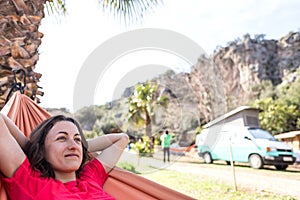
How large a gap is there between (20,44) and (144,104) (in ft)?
13.0

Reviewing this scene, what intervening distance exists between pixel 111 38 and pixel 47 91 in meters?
0.78

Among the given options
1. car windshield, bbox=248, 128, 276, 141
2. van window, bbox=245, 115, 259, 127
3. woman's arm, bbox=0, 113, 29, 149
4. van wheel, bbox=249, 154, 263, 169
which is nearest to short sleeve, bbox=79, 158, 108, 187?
woman's arm, bbox=0, 113, 29, 149

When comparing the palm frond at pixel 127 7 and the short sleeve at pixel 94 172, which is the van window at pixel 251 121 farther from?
the short sleeve at pixel 94 172

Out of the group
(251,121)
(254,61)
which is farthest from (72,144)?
(254,61)

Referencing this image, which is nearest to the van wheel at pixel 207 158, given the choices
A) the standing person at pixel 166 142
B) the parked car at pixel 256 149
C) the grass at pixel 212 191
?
the parked car at pixel 256 149

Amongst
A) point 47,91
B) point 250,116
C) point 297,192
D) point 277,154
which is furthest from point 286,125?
point 47,91

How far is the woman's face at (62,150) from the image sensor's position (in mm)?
1081

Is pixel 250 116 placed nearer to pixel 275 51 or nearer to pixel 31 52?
pixel 31 52

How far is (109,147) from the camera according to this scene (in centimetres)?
132

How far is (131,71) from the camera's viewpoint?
9.50 ft

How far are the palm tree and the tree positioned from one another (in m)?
2.64

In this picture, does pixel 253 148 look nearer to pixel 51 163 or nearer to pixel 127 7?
pixel 127 7

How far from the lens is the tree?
5.00 metres

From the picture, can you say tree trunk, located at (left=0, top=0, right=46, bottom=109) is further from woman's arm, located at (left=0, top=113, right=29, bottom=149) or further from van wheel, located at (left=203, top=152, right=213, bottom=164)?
van wheel, located at (left=203, top=152, right=213, bottom=164)
